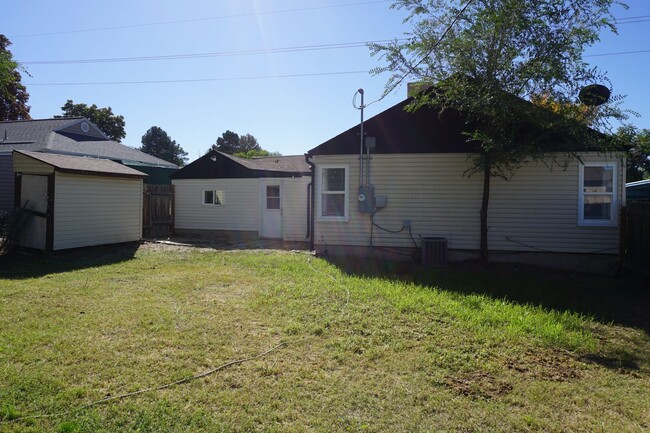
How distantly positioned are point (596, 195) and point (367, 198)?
5.34m

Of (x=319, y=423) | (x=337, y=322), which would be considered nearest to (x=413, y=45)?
(x=337, y=322)

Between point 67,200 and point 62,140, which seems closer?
point 67,200

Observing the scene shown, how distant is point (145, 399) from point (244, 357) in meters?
1.05

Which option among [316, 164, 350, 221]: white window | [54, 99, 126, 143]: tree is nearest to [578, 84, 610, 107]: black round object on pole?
[316, 164, 350, 221]: white window

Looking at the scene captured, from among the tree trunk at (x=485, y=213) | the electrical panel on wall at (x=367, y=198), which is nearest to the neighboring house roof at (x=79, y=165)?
the electrical panel on wall at (x=367, y=198)

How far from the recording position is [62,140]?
18641mm

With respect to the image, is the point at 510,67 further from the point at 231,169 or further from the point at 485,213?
the point at 231,169

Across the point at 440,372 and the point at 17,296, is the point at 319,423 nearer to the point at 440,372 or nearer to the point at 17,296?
the point at 440,372

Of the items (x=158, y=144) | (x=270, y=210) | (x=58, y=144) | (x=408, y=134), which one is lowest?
(x=270, y=210)

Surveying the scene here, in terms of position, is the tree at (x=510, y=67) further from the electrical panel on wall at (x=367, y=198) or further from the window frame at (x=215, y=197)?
the window frame at (x=215, y=197)

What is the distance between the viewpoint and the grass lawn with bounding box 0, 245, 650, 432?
2.97m

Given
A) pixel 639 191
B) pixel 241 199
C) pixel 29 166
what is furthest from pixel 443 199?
pixel 29 166

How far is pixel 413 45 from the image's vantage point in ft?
29.5

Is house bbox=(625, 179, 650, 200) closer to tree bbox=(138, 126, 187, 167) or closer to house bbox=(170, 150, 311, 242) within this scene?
house bbox=(170, 150, 311, 242)
